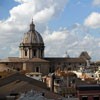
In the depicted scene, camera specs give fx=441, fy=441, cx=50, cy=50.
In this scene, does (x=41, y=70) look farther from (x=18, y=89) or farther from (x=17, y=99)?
(x=17, y=99)

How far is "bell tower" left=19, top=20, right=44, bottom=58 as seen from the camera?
132 m

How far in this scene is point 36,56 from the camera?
132 metres

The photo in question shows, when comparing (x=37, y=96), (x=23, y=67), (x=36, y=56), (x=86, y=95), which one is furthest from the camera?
(x=36, y=56)

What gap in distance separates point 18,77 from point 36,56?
266 feet

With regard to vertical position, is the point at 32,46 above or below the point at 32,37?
below

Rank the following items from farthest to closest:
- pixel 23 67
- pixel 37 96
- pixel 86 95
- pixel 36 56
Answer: pixel 36 56 → pixel 23 67 → pixel 86 95 → pixel 37 96

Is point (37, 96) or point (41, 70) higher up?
point (41, 70)

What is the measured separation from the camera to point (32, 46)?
131500 mm

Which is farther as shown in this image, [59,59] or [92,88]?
[59,59]

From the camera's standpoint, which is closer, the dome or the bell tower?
the bell tower

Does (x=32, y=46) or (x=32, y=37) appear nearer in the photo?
(x=32, y=46)

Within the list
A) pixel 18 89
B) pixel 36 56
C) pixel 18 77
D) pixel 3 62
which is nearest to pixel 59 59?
pixel 36 56

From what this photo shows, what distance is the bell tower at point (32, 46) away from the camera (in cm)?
13188

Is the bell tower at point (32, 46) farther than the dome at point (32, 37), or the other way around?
the dome at point (32, 37)
